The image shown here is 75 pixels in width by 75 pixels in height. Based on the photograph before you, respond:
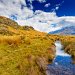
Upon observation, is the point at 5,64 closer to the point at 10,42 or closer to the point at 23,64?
the point at 23,64

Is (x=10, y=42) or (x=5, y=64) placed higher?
(x=10, y=42)

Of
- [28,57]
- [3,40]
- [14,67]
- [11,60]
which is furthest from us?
[3,40]

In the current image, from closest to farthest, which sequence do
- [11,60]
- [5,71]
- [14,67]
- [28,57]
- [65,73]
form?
[5,71] < [14,67] < [11,60] < [28,57] < [65,73]

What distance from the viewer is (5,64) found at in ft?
81.0

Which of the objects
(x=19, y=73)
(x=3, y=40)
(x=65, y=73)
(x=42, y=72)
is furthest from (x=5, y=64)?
(x=3, y=40)

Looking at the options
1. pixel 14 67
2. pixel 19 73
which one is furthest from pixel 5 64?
pixel 19 73

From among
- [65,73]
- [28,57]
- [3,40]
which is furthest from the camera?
[3,40]

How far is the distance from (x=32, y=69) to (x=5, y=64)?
315 cm

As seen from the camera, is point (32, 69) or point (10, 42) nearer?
point (32, 69)

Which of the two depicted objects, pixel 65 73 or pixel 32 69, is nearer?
pixel 32 69

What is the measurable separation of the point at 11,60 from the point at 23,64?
2.24 metres

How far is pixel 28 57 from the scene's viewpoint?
28.8 meters

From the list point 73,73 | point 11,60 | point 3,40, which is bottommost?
point 73,73

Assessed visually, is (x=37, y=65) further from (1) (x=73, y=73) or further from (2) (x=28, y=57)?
(1) (x=73, y=73)
